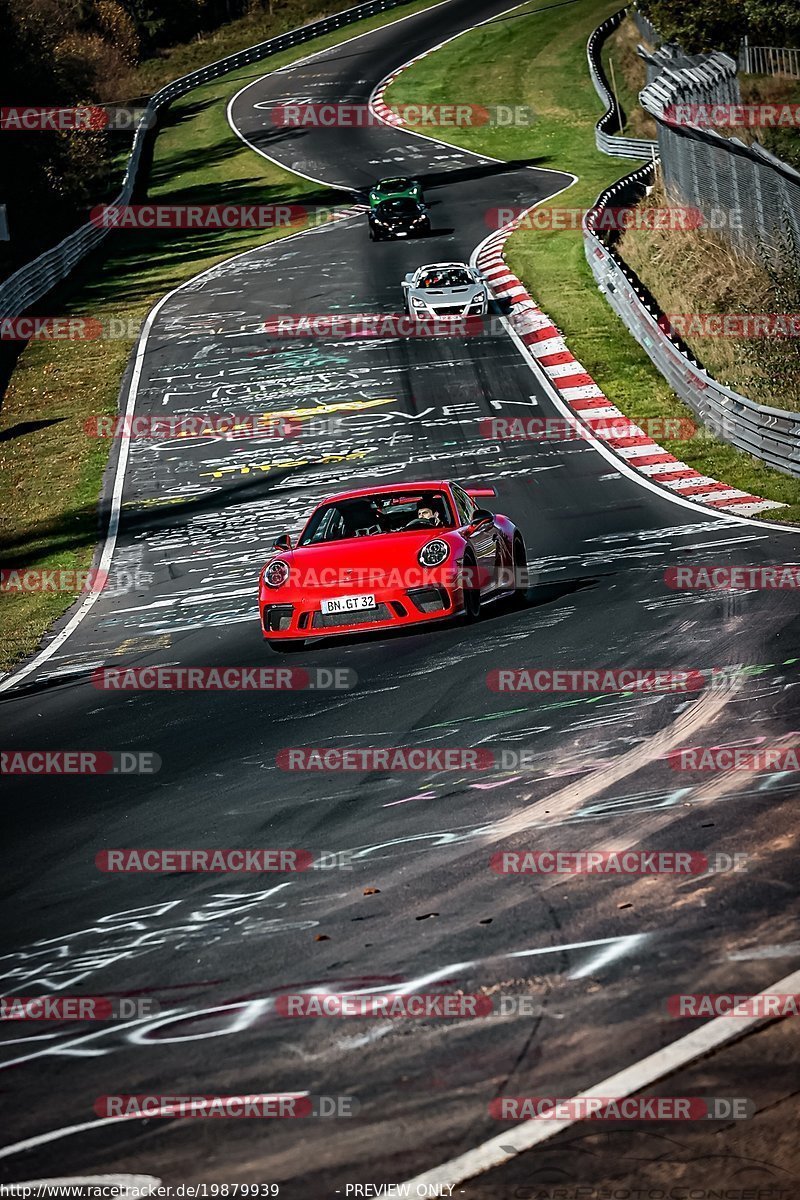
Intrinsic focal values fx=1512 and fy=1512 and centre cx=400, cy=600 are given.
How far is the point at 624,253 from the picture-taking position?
34312 millimetres

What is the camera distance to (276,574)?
40.7ft

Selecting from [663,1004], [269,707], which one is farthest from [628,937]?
[269,707]

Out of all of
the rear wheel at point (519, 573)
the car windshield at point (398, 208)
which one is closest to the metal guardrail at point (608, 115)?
the car windshield at point (398, 208)

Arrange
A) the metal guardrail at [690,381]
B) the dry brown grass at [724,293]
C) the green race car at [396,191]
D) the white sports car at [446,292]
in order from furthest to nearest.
→ the green race car at [396,191] < the white sports car at [446,292] < the dry brown grass at [724,293] < the metal guardrail at [690,381]

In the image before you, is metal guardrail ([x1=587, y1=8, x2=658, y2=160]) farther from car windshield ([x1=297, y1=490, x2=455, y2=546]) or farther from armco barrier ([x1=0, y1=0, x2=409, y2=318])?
car windshield ([x1=297, y1=490, x2=455, y2=546])

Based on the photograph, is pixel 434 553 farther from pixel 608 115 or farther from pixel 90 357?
pixel 608 115

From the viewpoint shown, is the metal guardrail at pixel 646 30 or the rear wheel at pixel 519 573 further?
the metal guardrail at pixel 646 30

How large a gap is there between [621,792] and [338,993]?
2.40 metres

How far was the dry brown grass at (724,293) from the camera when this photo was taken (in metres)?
23.3

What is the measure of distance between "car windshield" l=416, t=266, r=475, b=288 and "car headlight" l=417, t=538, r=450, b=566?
20558 mm

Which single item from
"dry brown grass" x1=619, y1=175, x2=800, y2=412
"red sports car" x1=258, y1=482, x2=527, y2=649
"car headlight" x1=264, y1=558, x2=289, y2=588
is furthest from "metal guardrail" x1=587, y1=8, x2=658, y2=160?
"car headlight" x1=264, y1=558, x2=289, y2=588

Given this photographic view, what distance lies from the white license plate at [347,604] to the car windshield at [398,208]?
31082 millimetres

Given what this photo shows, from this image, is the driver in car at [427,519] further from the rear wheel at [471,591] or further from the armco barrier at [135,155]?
the armco barrier at [135,155]

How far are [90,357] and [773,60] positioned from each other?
17.5m
